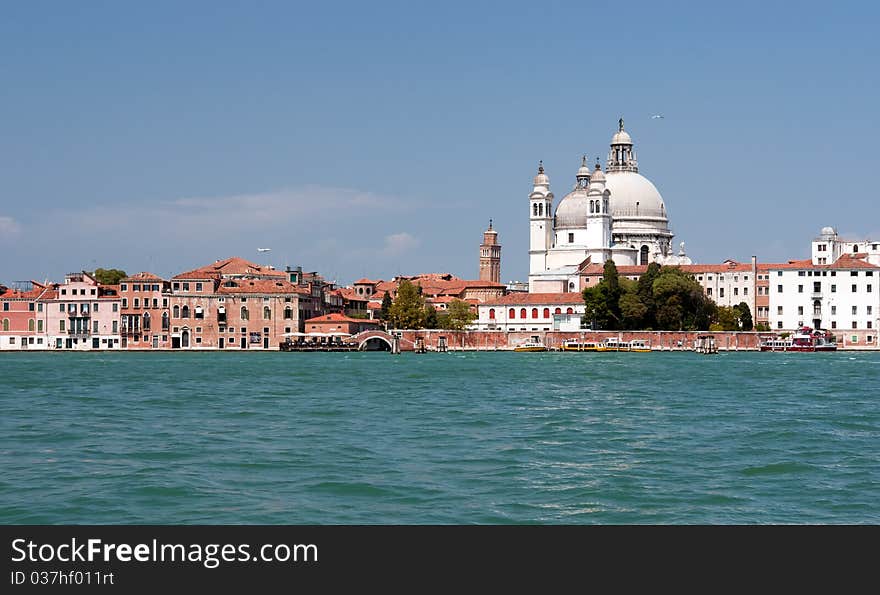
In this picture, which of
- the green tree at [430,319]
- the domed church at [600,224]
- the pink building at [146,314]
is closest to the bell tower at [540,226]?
the domed church at [600,224]

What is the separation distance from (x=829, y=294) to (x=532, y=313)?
50.8ft

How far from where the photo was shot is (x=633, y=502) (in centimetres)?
1143

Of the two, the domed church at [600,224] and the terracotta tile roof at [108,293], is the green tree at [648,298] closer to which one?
the domed church at [600,224]

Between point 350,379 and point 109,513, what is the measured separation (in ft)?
76.1

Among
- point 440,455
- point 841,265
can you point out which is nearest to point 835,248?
point 841,265

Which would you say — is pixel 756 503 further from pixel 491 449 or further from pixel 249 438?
pixel 249 438

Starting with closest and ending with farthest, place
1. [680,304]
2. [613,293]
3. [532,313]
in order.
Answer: [680,304] < [613,293] < [532,313]

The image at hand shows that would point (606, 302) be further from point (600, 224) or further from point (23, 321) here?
point (23, 321)

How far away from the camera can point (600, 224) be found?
7600 cm

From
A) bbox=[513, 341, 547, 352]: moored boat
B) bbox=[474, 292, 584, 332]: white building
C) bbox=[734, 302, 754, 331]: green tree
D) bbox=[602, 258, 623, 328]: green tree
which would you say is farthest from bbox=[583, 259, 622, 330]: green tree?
bbox=[734, 302, 754, 331]: green tree

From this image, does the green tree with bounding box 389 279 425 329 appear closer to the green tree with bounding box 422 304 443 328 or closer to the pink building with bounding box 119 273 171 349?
the green tree with bounding box 422 304 443 328

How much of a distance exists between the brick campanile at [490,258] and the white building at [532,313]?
29.4 meters
